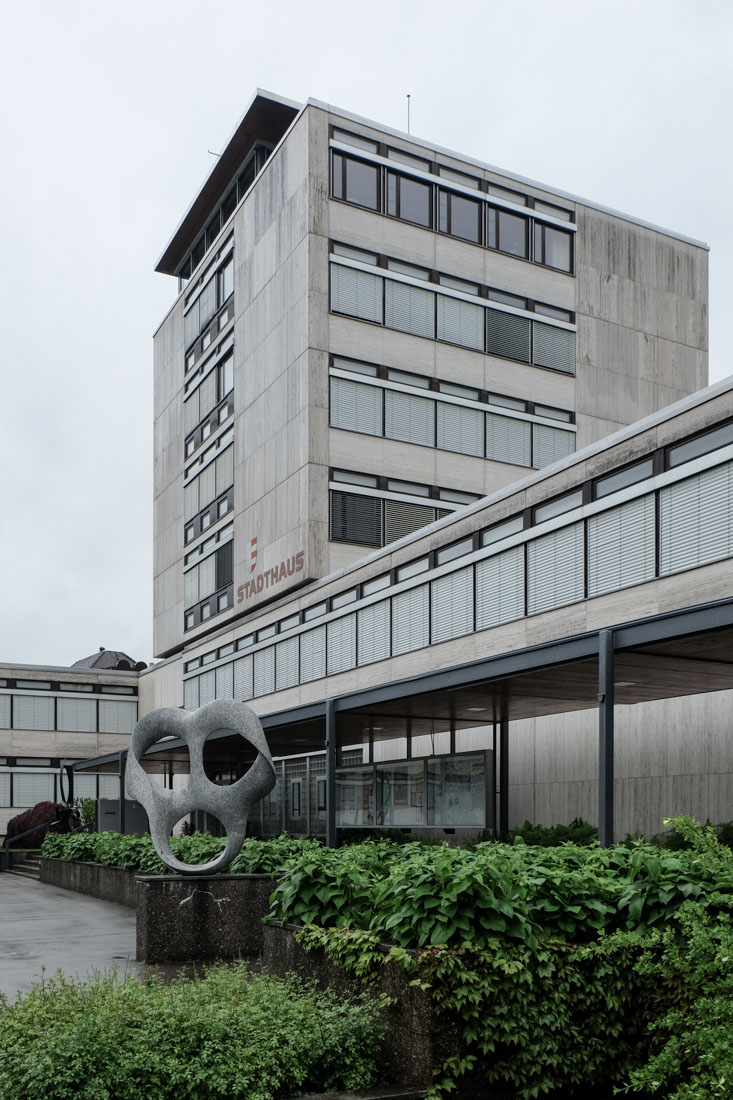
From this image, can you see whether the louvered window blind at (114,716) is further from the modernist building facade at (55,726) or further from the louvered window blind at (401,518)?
the louvered window blind at (401,518)

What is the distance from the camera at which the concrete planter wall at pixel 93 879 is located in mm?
24066

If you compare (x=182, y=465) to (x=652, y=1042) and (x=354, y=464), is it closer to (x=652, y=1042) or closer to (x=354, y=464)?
(x=354, y=464)

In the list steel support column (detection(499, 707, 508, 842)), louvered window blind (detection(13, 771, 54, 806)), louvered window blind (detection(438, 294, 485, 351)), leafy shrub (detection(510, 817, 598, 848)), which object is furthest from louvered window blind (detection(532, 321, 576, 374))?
louvered window blind (detection(13, 771, 54, 806))

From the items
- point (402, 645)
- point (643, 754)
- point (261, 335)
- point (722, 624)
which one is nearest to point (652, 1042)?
point (722, 624)

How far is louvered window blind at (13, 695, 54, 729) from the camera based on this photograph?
190 ft

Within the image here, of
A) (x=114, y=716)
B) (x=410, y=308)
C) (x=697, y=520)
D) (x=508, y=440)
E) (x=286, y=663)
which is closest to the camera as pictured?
(x=697, y=520)

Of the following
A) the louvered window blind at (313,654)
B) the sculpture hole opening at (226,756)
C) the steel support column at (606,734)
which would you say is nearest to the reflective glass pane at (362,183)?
the louvered window blind at (313,654)

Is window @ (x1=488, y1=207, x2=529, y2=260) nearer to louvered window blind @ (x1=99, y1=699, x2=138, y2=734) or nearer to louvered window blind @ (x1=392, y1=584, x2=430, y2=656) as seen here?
louvered window blind @ (x1=392, y1=584, x2=430, y2=656)

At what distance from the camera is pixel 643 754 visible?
2317 centimetres

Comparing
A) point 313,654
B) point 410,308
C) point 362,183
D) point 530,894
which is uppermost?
point 362,183

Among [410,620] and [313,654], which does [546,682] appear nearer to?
[410,620]

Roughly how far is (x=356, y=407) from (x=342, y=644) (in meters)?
9.66

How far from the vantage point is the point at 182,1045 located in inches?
299

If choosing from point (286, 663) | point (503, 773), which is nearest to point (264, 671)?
point (286, 663)
